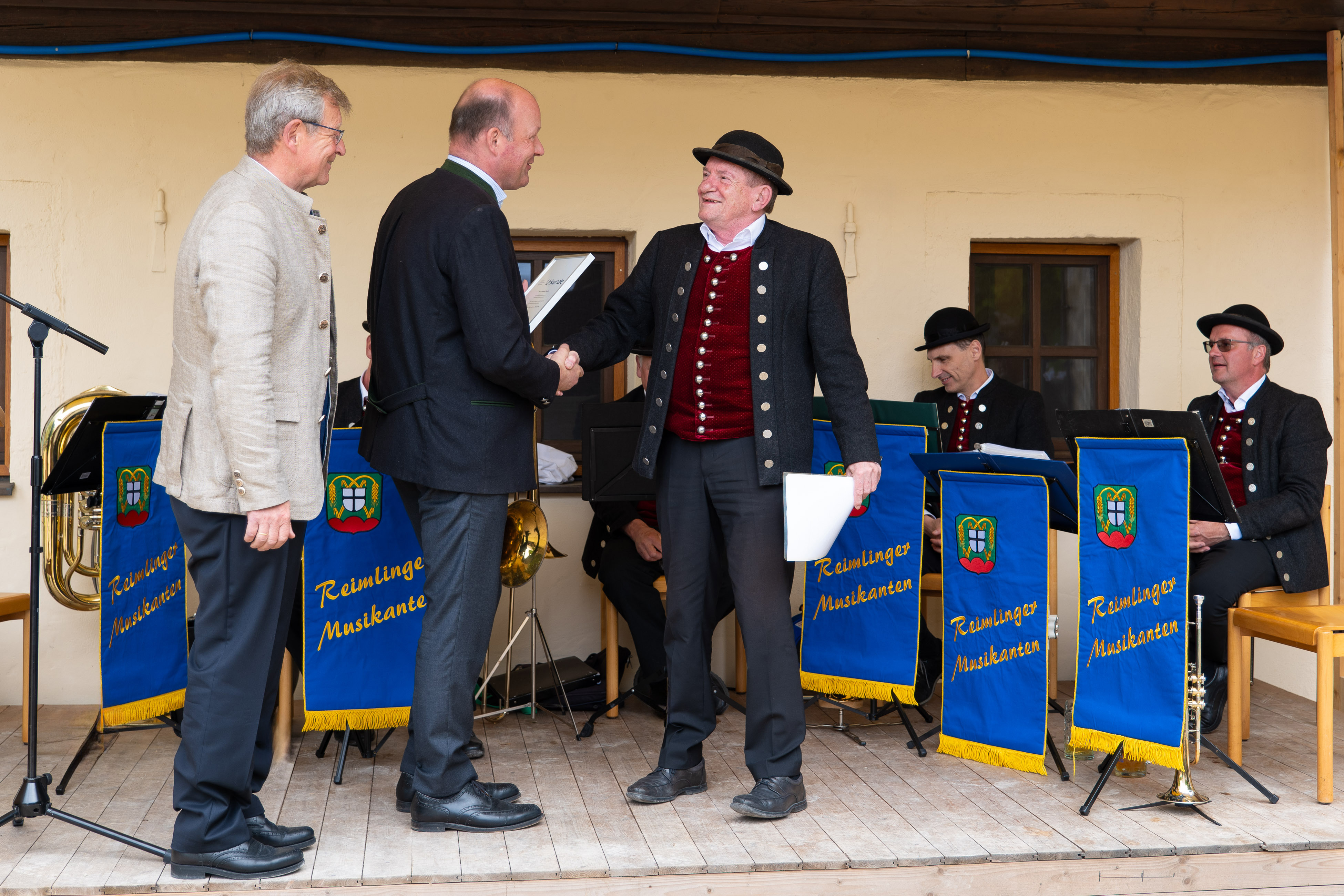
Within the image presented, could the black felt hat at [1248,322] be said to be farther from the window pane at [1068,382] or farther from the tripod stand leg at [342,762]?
the tripod stand leg at [342,762]

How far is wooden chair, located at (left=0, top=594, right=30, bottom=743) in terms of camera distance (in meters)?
3.87

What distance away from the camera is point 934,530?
4531 mm

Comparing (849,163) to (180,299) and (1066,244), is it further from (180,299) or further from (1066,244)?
(180,299)

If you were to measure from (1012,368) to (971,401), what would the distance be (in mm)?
646

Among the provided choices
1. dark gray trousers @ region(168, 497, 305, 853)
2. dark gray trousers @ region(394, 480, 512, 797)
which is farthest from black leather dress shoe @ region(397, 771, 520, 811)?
dark gray trousers @ region(168, 497, 305, 853)

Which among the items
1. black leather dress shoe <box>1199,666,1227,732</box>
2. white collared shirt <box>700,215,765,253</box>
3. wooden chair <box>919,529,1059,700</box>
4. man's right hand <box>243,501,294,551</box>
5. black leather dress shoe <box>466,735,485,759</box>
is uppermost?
white collared shirt <box>700,215,765,253</box>

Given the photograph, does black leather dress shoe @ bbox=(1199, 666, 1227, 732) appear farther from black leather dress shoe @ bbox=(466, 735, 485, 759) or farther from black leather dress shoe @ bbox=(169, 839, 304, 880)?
black leather dress shoe @ bbox=(169, 839, 304, 880)

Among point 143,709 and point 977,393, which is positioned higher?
point 977,393

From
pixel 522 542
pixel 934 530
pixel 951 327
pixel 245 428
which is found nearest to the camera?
pixel 245 428

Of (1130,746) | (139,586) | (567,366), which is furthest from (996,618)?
(139,586)

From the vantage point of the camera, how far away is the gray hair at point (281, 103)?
2.69 m

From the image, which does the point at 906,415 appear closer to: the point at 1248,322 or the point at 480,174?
the point at 1248,322

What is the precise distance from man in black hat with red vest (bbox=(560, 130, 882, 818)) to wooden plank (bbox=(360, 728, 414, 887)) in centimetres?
68

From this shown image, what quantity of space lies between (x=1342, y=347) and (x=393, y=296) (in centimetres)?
417
